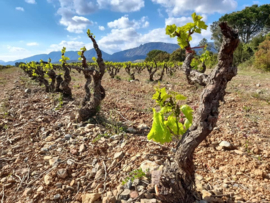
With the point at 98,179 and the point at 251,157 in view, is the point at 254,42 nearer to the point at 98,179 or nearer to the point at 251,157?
the point at 251,157

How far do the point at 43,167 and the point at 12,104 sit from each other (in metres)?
5.38

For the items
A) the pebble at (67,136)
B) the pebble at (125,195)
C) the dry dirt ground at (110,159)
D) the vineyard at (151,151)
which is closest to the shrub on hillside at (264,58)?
the vineyard at (151,151)

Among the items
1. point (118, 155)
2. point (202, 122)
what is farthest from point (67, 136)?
point (202, 122)

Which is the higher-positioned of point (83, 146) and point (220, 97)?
point (220, 97)

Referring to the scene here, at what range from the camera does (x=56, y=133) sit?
427 centimetres

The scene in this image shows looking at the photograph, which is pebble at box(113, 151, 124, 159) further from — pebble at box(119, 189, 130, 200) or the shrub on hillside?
the shrub on hillside

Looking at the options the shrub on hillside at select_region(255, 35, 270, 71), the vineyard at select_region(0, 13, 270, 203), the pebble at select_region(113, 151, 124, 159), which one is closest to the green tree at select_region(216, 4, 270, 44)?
the shrub on hillside at select_region(255, 35, 270, 71)

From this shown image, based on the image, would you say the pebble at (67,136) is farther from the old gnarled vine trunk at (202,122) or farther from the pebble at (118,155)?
the old gnarled vine trunk at (202,122)

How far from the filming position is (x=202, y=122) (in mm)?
1718

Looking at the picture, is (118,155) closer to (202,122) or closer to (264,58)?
(202,122)

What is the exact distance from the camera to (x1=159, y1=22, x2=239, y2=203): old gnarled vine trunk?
1496 millimetres

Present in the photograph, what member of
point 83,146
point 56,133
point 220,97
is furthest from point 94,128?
point 220,97

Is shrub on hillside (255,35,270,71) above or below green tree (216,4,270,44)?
below

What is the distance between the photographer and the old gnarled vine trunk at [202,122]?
4.91ft
